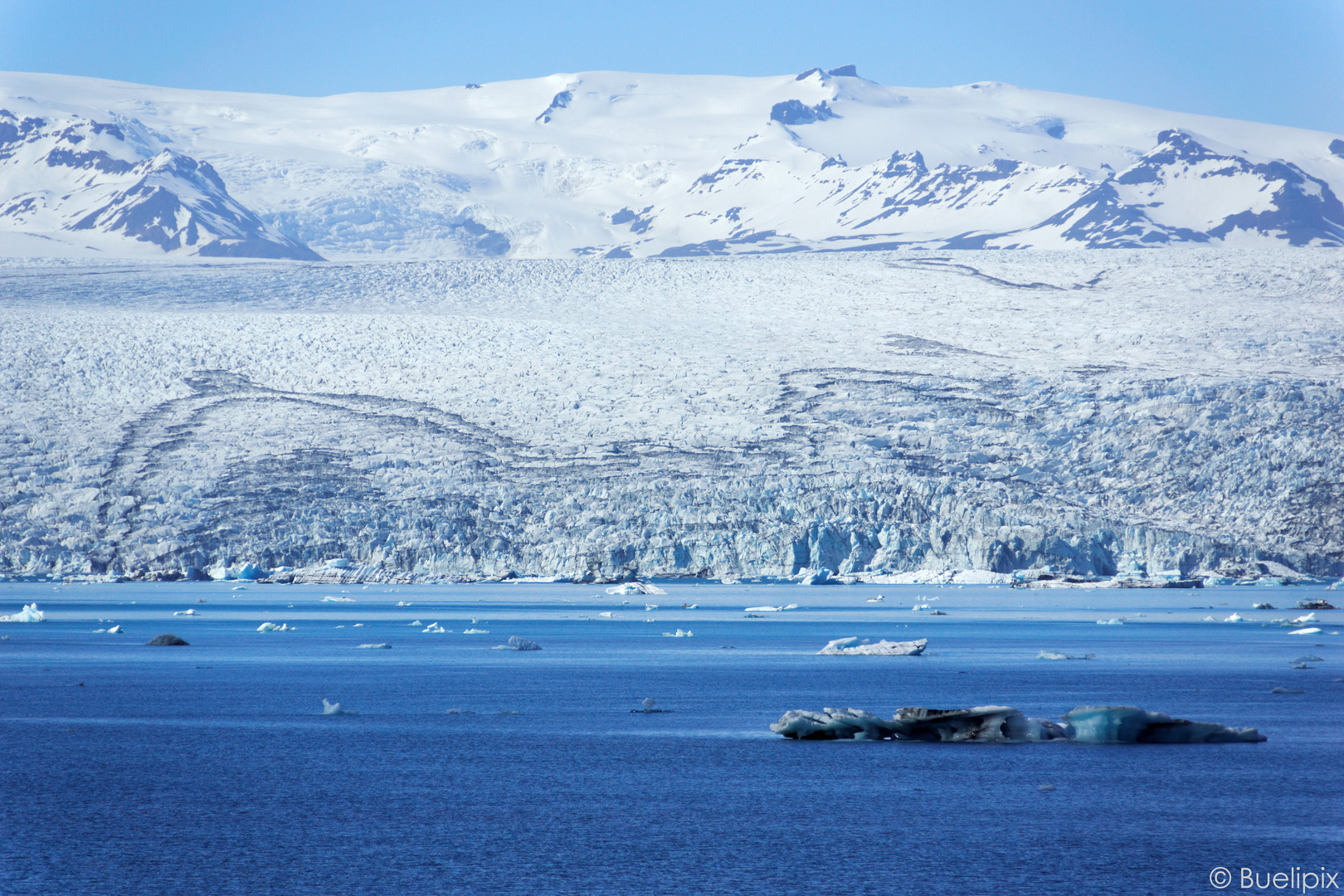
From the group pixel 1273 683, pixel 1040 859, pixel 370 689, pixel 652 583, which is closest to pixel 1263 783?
pixel 1040 859

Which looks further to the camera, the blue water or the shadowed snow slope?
the shadowed snow slope

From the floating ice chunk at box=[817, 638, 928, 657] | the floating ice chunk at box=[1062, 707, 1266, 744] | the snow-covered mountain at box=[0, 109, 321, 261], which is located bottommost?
the floating ice chunk at box=[817, 638, 928, 657]

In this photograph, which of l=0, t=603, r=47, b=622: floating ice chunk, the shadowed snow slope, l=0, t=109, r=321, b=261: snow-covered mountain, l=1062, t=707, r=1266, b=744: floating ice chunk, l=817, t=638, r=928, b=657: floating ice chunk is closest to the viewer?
l=1062, t=707, r=1266, b=744: floating ice chunk

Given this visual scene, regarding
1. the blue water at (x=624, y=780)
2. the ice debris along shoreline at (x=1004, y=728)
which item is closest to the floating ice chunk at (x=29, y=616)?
the blue water at (x=624, y=780)

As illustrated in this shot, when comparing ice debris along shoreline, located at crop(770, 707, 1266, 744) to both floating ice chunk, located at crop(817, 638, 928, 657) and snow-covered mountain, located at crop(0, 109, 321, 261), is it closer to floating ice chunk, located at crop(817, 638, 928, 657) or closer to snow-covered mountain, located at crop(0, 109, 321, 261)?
→ floating ice chunk, located at crop(817, 638, 928, 657)

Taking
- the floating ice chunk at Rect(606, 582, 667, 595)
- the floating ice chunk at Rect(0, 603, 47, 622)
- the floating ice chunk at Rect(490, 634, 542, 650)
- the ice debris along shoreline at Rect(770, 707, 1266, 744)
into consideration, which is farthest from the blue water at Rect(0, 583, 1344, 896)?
the floating ice chunk at Rect(606, 582, 667, 595)

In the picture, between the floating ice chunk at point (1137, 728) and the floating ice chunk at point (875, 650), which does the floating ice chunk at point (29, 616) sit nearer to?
the floating ice chunk at point (875, 650)

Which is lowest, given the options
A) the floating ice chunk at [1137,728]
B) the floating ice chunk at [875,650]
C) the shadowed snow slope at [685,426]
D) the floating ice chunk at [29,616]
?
the floating ice chunk at [29,616]
